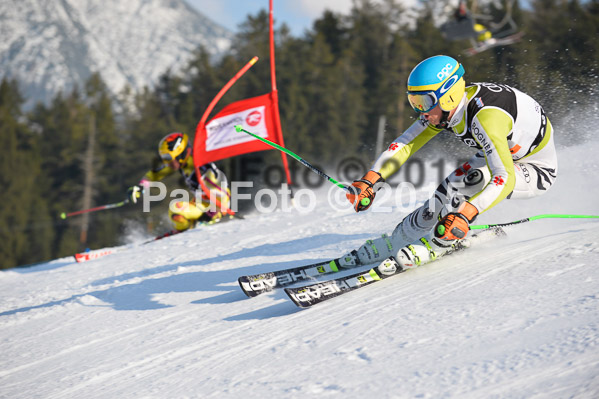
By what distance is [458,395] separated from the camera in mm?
2256

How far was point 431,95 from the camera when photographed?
3771mm

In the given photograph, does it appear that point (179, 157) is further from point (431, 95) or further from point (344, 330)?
point (344, 330)

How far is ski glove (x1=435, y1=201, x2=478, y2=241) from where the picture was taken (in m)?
3.50

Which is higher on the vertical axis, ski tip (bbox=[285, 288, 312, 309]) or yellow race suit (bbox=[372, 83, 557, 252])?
yellow race suit (bbox=[372, 83, 557, 252])

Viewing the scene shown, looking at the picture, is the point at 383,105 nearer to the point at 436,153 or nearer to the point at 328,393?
the point at 436,153

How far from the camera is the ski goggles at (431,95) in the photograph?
3.76m

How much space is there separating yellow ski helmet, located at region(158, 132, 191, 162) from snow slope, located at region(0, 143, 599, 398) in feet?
10.2

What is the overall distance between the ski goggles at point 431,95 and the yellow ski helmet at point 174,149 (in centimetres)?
563

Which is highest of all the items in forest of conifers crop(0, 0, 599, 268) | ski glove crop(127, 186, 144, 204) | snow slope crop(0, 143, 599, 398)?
forest of conifers crop(0, 0, 599, 268)

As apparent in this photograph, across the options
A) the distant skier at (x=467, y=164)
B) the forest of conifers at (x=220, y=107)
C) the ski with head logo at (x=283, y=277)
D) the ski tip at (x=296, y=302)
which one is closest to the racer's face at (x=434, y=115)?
the distant skier at (x=467, y=164)

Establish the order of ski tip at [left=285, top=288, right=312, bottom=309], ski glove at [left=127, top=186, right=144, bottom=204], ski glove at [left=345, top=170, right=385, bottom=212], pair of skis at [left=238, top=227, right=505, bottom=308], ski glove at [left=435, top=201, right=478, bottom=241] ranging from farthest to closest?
ski glove at [left=127, top=186, right=144, bottom=204] < ski glove at [left=345, top=170, right=385, bottom=212] < pair of skis at [left=238, top=227, right=505, bottom=308] < ski tip at [left=285, top=288, right=312, bottom=309] < ski glove at [left=435, top=201, right=478, bottom=241]

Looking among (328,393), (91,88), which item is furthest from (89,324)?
(91,88)

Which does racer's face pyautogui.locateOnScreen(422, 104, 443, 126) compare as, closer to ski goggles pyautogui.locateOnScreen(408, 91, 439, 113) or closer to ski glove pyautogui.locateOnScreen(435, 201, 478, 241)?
ski goggles pyautogui.locateOnScreen(408, 91, 439, 113)

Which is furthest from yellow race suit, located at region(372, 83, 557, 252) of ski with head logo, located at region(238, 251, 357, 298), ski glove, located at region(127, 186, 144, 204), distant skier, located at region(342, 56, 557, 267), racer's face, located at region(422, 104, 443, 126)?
ski glove, located at region(127, 186, 144, 204)
